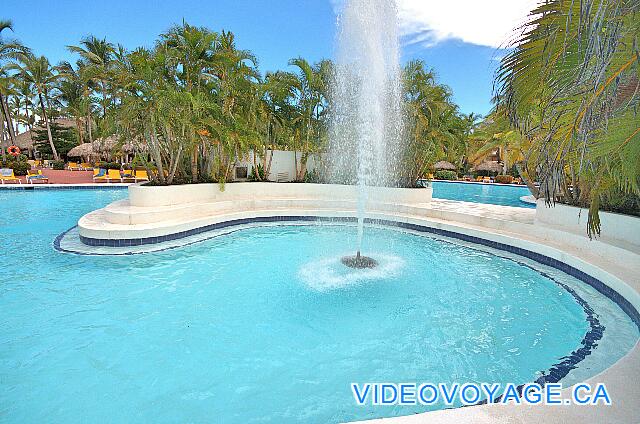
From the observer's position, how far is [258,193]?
580 inches

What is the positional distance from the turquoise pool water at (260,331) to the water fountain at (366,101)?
2036 mm

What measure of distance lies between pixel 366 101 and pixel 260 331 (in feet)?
31.3

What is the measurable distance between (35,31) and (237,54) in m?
34.5

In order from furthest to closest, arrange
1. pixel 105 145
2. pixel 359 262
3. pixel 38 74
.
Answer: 1. pixel 38 74
2. pixel 105 145
3. pixel 359 262

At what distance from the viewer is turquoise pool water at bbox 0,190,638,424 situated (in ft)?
11.3

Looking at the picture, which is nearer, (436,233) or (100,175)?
(436,233)

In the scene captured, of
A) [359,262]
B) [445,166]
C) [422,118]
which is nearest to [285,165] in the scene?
[422,118]

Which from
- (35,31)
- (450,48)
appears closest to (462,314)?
(450,48)

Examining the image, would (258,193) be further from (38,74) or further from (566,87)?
(38,74)

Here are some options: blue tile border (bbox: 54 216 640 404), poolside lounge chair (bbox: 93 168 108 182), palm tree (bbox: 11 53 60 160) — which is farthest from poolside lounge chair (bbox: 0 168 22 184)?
palm tree (bbox: 11 53 60 160)

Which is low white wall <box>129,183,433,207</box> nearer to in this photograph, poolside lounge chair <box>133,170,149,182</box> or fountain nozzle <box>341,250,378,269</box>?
fountain nozzle <box>341,250,378,269</box>

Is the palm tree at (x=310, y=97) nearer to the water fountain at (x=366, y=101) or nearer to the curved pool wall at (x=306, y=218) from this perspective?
the water fountain at (x=366, y=101)

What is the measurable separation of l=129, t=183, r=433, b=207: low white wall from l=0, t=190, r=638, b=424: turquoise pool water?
325 centimetres

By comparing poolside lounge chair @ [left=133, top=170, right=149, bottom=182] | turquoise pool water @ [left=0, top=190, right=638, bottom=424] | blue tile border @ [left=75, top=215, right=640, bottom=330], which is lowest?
turquoise pool water @ [left=0, top=190, right=638, bottom=424]
